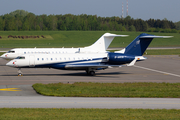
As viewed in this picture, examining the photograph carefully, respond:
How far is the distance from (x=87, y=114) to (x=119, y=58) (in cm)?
1963

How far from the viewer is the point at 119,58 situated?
107ft

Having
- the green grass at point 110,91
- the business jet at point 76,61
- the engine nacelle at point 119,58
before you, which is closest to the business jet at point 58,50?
the business jet at point 76,61

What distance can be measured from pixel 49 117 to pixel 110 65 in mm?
19483

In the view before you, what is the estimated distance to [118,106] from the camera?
16.2 meters

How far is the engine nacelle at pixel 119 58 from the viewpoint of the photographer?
107ft

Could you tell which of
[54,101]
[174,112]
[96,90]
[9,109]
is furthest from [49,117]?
[96,90]

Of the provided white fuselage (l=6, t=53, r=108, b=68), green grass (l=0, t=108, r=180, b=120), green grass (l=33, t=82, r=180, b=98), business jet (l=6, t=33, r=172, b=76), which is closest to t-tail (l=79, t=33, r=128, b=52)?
business jet (l=6, t=33, r=172, b=76)

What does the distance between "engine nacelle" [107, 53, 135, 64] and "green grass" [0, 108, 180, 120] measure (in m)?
18.0

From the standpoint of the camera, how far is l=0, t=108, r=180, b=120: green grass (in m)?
13.0

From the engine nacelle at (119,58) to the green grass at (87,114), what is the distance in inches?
707

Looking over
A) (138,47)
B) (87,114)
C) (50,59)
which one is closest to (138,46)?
(138,47)

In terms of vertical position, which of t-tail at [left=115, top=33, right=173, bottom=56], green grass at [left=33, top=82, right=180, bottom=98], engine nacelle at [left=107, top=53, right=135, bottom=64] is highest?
t-tail at [left=115, top=33, right=173, bottom=56]

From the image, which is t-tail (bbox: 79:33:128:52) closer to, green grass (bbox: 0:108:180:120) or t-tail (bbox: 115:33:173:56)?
t-tail (bbox: 115:33:173:56)

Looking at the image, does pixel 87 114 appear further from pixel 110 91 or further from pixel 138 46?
pixel 138 46
